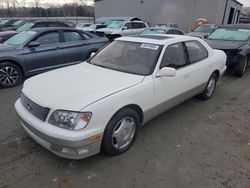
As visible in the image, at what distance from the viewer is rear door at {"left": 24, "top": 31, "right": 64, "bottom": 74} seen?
589 centimetres

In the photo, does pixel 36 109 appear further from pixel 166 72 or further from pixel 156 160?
pixel 166 72

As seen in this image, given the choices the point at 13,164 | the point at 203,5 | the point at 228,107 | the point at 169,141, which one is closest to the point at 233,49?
the point at 228,107

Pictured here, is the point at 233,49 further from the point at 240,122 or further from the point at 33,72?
the point at 33,72

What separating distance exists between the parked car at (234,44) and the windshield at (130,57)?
14.6ft

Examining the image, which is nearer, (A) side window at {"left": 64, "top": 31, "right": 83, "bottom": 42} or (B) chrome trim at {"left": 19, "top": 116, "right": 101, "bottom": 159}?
(B) chrome trim at {"left": 19, "top": 116, "right": 101, "bottom": 159}

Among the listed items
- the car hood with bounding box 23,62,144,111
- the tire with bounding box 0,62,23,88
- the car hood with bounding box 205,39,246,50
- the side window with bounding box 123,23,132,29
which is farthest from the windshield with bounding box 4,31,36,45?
the side window with bounding box 123,23,132,29

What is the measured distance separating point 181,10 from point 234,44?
64.2 feet

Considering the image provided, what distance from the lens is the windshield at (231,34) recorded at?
7.81 meters

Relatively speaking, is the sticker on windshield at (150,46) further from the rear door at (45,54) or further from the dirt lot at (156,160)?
the rear door at (45,54)

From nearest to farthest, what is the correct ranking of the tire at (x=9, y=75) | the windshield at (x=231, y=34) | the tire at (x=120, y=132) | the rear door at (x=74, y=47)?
1. the tire at (x=120, y=132)
2. the tire at (x=9, y=75)
3. the rear door at (x=74, y=47)
4. the windshield at (x=231, y=34)

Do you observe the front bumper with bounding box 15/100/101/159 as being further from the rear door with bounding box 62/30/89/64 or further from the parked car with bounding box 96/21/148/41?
the parked car with bounding box 96/21/148/41

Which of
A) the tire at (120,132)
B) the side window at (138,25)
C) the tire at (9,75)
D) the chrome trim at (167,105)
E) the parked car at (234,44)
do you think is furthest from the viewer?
the side window at (138,25)

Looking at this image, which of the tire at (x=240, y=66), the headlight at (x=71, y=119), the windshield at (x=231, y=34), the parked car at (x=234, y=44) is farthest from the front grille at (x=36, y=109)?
the windshield at (x=231, y=34)

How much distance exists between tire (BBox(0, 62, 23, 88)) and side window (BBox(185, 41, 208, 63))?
4.36 m
